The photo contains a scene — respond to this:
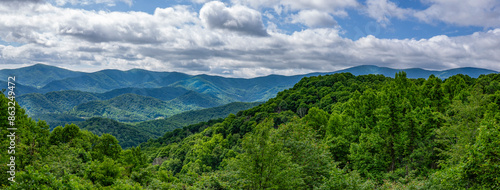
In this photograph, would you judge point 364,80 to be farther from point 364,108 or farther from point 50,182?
point 50,182

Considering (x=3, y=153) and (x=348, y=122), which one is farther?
(x=348, y=122)

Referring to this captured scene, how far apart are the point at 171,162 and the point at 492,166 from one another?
86.5 metres

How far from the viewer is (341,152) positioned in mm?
37844

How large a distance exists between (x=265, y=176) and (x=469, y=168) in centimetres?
1230

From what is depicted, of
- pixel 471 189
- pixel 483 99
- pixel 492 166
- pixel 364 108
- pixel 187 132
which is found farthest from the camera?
pixel 187 132

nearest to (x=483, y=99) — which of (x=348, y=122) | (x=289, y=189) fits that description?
(x=348, y=122)

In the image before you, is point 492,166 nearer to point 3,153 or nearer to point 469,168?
point 469,168

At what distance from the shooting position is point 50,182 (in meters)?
11.4

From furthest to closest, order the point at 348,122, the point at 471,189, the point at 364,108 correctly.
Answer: the point at 348,122
the point at 364,108
the point at 471,189

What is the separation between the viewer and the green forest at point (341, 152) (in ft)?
51.2

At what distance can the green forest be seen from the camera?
51.2 feet

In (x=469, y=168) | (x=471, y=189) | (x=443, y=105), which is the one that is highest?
(x=443, y=105)

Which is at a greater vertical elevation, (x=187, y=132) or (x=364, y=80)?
(x=364, y=80)

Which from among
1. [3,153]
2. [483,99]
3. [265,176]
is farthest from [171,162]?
[483,99]
